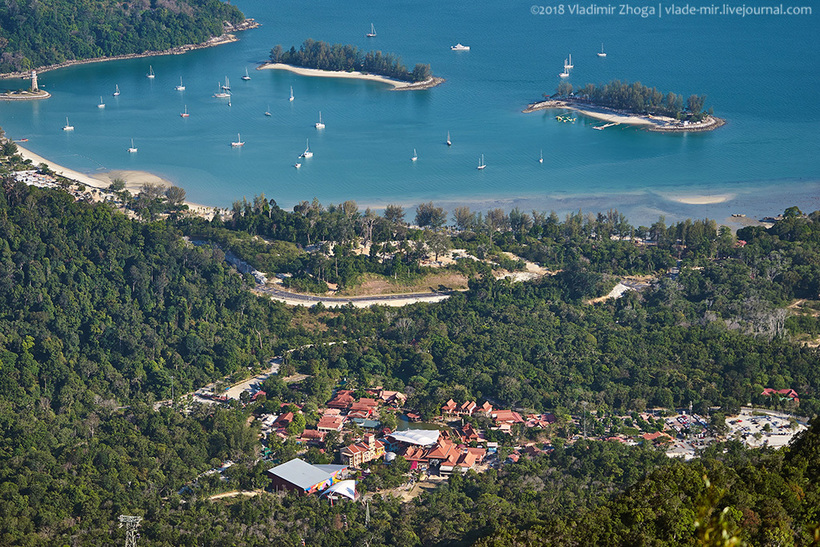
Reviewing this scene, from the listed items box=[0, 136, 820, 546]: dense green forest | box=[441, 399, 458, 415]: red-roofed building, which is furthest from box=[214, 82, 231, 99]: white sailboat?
box=[441, 399, 458, 415]: red-roofed building

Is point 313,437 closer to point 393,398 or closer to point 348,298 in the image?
point 393,398

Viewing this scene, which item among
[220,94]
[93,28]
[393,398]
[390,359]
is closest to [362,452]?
[393,398]

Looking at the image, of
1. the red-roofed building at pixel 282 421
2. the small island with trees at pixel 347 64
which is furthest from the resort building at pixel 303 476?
the small island with trees at pixel 347 64

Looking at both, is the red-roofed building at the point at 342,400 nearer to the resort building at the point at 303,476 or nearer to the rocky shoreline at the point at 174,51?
the resort building at the point at 303,476

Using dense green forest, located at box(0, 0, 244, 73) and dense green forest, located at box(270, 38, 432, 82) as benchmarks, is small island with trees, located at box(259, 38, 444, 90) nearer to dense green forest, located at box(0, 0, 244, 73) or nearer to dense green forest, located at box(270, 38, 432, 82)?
dense green forest, located at box(270, 38, 432, 82)

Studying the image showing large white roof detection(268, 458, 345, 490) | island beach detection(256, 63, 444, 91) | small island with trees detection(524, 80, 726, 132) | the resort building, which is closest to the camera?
the resort building

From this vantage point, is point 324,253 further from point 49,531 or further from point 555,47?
point 555,47
